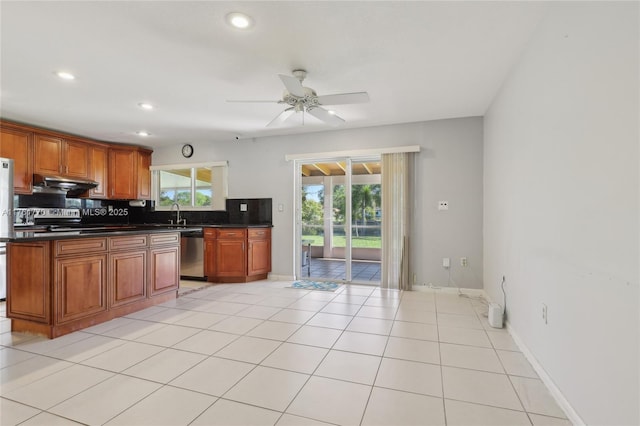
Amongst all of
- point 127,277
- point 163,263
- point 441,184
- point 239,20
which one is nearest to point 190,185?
point 163,263

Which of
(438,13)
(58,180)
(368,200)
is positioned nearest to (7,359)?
(58,180)

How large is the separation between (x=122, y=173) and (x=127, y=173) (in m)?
0.08

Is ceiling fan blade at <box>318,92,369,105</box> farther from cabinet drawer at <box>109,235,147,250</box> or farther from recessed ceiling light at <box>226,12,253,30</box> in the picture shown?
cabinet drawer at <box>109,235,147,250</box>

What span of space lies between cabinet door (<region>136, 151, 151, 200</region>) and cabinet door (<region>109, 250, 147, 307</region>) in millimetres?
2996

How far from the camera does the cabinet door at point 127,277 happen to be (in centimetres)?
317

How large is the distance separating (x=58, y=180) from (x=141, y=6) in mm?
3953

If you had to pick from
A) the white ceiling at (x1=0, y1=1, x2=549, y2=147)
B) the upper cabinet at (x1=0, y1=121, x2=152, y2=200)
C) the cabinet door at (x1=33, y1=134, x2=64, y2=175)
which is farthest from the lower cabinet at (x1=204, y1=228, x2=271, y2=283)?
the cabinet door at (x1=33, y1=134, x2=64, y2=175)

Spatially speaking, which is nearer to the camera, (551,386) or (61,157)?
(551,386)

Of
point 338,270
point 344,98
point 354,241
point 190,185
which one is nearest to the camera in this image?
point 344,98

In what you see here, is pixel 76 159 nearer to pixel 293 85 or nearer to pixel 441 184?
pixel 293 85

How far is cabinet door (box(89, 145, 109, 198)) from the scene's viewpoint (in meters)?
5.41

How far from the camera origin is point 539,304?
7.12 feet

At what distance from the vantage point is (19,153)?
4391mm

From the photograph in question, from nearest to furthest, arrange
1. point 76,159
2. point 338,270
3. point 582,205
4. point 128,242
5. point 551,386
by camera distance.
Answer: point 582,205
point 551,386
point 128,242
point 76,159
point 338,270
